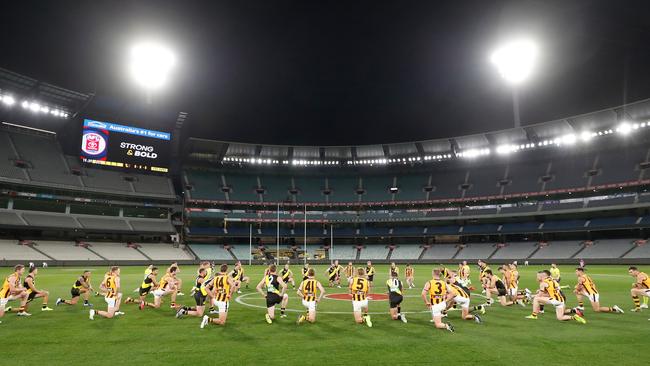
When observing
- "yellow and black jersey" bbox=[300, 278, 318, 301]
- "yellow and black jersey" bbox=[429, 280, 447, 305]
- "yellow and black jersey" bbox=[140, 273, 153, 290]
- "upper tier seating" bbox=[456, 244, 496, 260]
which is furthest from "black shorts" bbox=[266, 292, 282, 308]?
"upper tier seating" bbox=[456, 244, 496, 260]

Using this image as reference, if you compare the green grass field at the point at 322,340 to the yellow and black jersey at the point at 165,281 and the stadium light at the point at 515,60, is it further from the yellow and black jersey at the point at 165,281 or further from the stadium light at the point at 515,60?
the stadium light at the point at 515,60

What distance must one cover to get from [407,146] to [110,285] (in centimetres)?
7535

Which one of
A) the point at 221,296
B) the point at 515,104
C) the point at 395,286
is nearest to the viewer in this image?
the point at 221,296

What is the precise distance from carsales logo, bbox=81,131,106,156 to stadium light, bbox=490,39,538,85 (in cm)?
5772

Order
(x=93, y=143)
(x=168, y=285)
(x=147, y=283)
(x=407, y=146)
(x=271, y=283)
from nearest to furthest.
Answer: (x=271, y=283) < (x=147, y=283) < (x=168, y=285) < (x=93, y=143) < (x=407, y=146)

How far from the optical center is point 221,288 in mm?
14383

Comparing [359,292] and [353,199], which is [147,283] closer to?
[359,292]

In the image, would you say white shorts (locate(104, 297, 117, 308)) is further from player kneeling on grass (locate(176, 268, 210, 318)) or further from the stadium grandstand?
the stadium grandstand

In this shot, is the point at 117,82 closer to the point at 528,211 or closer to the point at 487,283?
the point at 487,283

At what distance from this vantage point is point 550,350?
10344 millimetres

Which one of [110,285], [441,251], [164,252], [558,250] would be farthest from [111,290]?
[558,250]

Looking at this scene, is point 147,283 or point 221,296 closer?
point 221,296

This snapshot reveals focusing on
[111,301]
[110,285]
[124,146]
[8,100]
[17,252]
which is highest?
[8,100]

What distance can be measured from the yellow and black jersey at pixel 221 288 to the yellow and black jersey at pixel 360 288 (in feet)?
15.9
